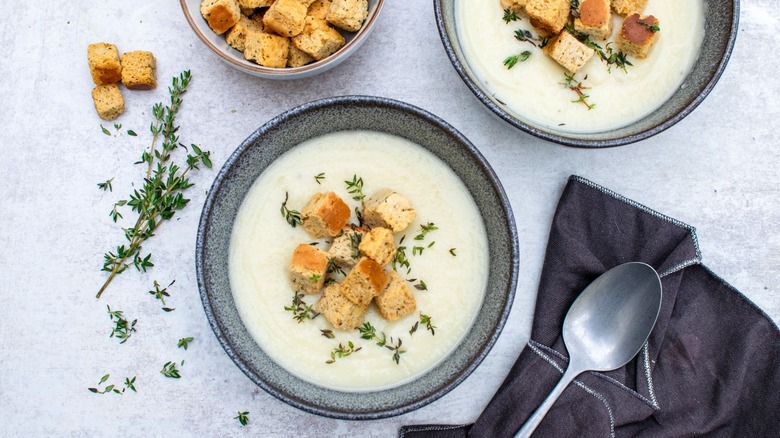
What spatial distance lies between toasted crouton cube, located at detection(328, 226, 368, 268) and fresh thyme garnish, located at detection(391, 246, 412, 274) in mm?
133

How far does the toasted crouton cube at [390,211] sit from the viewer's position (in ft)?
6.85

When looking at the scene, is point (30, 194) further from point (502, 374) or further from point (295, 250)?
point (502, 374)

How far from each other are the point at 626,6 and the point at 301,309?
145 cm

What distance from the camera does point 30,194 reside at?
2.47m

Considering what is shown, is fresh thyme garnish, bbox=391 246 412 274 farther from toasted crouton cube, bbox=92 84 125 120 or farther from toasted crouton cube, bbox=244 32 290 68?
Answer: toasted crouton cube, bbox=92 84 125 120

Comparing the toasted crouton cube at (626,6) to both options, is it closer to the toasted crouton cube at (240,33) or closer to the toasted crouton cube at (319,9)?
the toasted crouton cube at (319,9)

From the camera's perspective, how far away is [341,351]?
7.20ft

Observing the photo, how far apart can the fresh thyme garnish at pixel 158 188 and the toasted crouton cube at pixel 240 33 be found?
216mm

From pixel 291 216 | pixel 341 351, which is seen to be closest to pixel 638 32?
pixel 291 216

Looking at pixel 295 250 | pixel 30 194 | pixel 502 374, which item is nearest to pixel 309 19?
pixel 295 250

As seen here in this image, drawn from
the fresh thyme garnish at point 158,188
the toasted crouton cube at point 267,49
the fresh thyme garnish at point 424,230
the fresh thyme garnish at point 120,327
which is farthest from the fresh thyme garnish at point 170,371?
the toasted crouton cube at point 267,49

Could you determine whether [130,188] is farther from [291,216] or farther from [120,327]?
[291,216]

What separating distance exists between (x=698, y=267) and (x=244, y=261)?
1573 mm

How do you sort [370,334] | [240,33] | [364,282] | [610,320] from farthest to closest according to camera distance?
[610,320]
[240,33]
[370,334]
[364,282]
